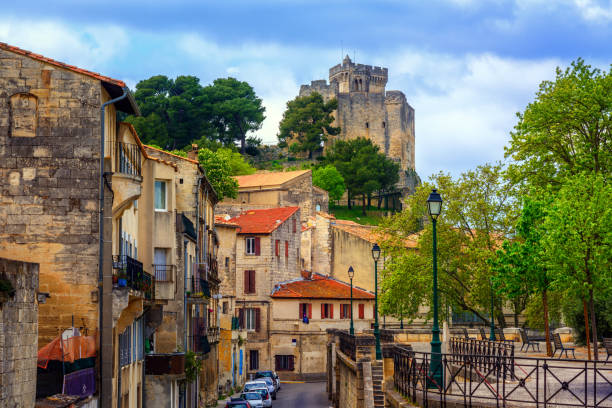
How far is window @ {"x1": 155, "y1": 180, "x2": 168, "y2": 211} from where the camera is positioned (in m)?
33.1

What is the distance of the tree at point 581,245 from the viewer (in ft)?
109

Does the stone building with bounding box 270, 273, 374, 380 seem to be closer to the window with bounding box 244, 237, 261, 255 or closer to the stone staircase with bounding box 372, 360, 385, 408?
the window with bounding box 244, 237, 261, 255

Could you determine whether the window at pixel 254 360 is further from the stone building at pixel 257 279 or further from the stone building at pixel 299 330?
the stone building at pixel 299 330

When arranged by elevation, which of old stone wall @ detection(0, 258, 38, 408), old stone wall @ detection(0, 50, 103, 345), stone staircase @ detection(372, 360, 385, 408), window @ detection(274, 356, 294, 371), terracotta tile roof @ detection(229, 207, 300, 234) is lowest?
window @ detection(274, 356, 294, 371)

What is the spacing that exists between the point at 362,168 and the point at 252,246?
61510 millimetres

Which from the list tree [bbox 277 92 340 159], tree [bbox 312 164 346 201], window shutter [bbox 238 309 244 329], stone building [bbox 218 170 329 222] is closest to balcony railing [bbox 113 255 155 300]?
window shutter [bbox 238 309 244 329]

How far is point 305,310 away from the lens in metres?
66.7

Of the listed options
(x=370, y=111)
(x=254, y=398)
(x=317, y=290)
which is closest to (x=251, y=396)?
(x=254, y=398)

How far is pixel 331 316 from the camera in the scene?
223ft

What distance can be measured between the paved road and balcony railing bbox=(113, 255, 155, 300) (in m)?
19.0

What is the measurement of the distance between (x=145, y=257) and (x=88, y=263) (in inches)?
393

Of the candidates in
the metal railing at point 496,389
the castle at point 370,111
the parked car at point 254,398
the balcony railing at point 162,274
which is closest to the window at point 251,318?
the parked car at point 254,398

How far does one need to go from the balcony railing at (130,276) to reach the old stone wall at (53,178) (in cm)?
85

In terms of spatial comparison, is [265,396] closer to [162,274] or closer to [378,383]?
[162,274]
